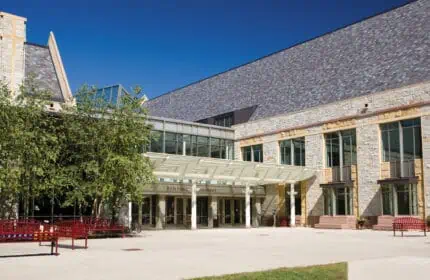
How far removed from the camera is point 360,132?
39.4m

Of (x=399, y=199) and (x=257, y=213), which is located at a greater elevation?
(x=399, y=199)

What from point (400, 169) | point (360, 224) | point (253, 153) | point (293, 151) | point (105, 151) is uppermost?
point (253, 153)

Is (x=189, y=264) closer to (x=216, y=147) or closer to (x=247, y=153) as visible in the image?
(x=216, y=147)

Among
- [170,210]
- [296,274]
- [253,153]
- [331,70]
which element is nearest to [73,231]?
[296,274]

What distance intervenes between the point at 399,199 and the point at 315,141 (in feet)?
29.7

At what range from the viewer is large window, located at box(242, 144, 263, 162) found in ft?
158

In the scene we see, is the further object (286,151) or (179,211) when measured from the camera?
(286,151)

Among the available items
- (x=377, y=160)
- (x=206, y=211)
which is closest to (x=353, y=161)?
(x=377, y=160)

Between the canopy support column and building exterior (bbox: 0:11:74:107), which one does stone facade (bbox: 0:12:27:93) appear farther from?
the canopy support column

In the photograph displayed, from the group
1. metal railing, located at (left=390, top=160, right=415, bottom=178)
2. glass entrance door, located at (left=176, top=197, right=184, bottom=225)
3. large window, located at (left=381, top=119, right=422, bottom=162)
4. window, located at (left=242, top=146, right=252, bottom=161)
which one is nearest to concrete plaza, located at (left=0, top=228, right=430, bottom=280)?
metal railing, located at (left=390, top=160, right=415, bottom=178)

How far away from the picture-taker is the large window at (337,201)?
39.7 meters

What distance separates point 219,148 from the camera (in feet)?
163

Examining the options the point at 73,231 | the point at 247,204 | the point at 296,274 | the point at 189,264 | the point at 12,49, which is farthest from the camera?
the point at 247,204

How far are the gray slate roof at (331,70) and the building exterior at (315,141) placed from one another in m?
0.13
